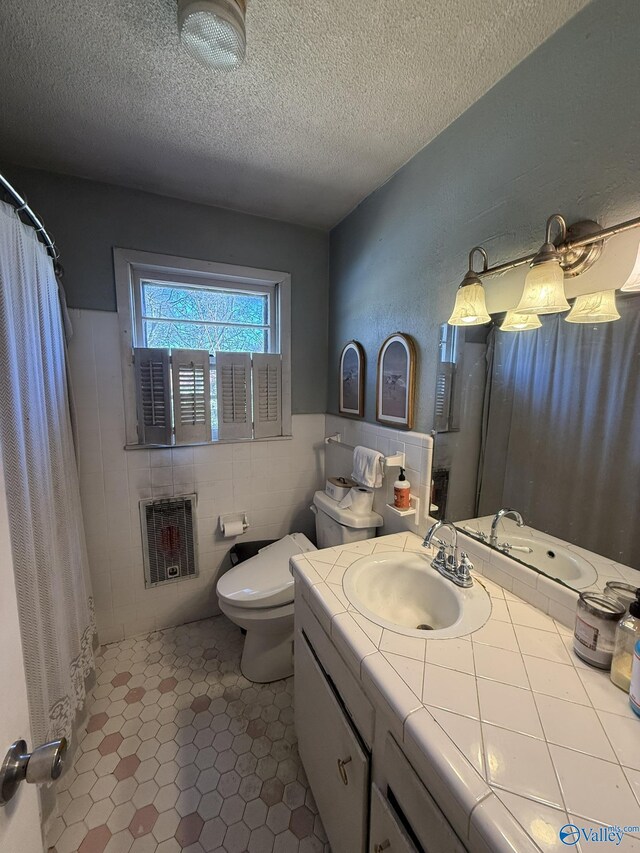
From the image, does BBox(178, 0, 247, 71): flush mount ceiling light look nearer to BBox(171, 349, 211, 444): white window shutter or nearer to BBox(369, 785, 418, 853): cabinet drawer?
BBox(171, 349, 211, 444): white window shutter

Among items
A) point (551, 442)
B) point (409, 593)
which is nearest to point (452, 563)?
point (409, 593)

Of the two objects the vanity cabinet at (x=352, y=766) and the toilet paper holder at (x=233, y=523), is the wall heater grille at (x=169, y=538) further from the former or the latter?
the vanity cabinet at (x=352, y=766)

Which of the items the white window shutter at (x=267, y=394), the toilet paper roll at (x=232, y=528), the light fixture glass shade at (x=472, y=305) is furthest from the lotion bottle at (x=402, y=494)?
the toilet paper roll at (x=232, y=528)

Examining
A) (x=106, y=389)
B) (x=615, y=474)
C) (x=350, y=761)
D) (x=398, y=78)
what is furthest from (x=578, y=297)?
(x=106, y=389)

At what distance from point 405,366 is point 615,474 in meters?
0.83

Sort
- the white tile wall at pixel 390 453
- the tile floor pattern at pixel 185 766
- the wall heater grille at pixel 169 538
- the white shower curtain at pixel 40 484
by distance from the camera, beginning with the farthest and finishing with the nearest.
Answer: the wall heater grille at pixel 169 538 < the white tile wall at pixel 390 453 < the tile floor pattern at pixel 185 766 < the white shower curtain at pixel 40 484

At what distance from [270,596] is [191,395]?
1071mm

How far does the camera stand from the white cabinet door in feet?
2.59

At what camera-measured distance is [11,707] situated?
476mm

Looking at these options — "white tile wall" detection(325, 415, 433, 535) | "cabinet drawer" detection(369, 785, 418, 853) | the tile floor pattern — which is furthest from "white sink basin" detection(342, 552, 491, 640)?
the tile floor pattern

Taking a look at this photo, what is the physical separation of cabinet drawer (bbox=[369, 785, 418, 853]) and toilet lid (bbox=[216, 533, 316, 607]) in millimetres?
789

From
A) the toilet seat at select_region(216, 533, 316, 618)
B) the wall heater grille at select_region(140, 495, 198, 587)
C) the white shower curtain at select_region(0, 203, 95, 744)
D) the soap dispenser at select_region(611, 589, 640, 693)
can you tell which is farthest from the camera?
the wall heater grille at select_region(140, 495, 198, 587)

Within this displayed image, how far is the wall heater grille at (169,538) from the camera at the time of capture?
5.94 feet

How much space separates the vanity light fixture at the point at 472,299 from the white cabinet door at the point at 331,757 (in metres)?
1.18
